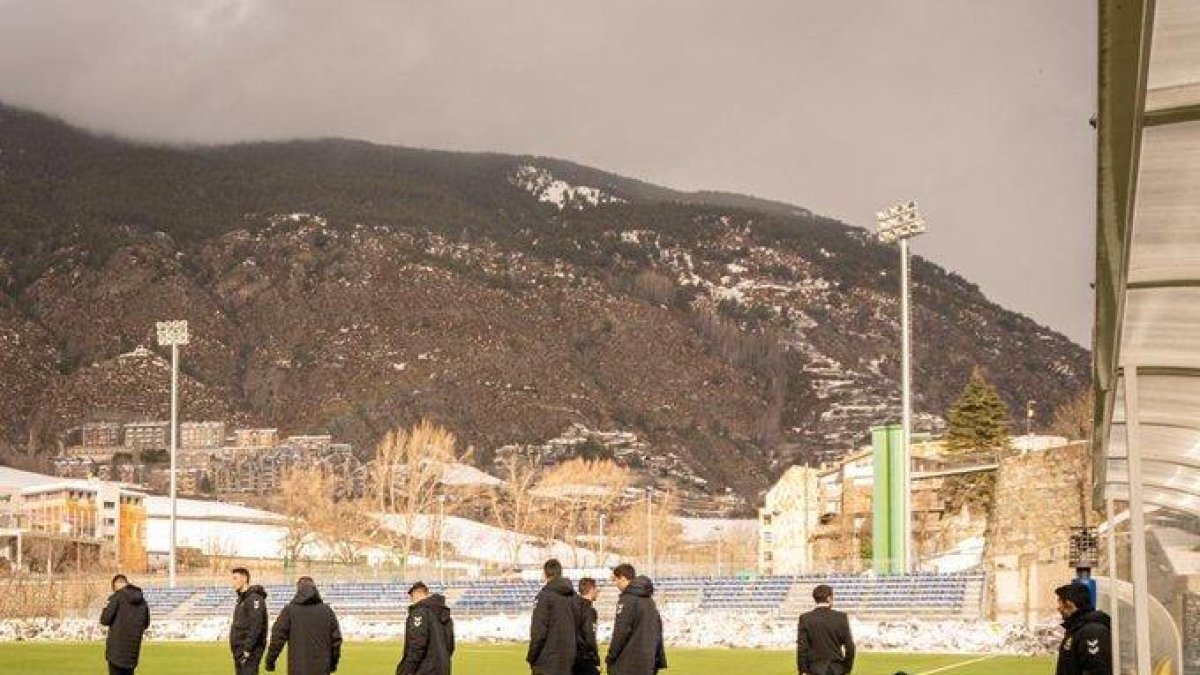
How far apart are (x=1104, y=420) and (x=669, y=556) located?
17199cm

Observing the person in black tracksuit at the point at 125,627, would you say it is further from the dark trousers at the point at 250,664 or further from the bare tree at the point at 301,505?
the bare tree at the point at 301,505

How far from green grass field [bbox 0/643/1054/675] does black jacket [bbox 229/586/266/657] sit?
14.9 meters

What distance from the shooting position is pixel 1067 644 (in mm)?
14984

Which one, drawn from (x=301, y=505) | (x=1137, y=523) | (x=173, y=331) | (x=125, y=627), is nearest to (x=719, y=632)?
(x=125, y=627)

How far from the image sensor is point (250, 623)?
71.7 feet

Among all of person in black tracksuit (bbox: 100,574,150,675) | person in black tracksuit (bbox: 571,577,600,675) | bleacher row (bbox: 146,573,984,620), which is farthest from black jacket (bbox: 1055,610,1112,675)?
bleacher row (bbox: 146,573,984,620)

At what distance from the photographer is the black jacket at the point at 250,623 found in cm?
2183

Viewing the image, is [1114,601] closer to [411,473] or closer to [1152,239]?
[1152,239]

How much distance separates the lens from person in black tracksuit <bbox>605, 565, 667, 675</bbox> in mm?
17844

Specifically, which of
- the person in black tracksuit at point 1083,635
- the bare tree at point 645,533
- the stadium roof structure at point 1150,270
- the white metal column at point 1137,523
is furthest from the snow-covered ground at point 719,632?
the bare tree at point 645,533

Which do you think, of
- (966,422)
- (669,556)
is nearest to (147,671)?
(966,422)

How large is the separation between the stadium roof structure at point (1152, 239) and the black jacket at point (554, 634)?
693 cm

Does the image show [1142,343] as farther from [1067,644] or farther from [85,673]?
[85,673]

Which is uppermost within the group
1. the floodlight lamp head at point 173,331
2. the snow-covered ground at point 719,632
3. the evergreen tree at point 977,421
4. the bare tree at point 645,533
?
the floodlight lamp head at point 173,331
